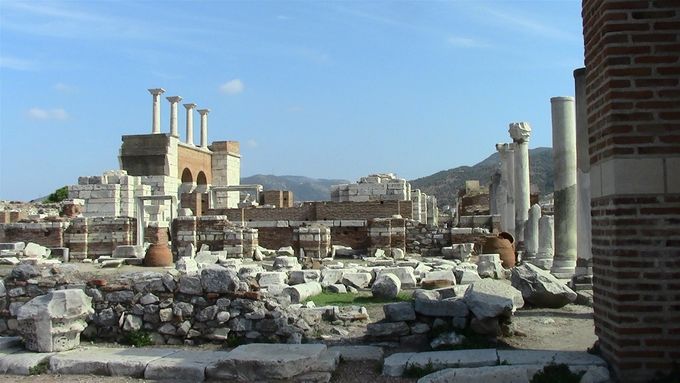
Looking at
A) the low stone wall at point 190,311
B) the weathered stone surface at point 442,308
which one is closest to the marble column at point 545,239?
the weathered stone surface at point 442,308

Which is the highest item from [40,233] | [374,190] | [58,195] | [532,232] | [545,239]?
[58,195]

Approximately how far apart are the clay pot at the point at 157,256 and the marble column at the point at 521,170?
11424mm

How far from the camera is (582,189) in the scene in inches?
483

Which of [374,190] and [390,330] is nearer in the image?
[390,330]

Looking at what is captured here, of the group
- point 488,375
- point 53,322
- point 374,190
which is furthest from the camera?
point 374,190

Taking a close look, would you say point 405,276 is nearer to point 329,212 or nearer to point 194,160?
point 329,212

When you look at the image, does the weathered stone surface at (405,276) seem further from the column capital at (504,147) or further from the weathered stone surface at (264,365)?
the column capital at (504,147)

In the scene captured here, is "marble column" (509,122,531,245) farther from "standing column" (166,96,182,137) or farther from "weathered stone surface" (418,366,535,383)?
"standing column" (166,96,182,137)

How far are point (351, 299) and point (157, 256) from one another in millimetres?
10128

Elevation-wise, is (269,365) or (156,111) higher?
(156,111)

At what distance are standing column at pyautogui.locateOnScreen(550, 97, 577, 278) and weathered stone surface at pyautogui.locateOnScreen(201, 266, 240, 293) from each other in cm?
838

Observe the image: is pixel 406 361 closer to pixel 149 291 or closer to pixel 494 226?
pixel 149 291

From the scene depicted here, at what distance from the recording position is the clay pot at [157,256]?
20.6 metres

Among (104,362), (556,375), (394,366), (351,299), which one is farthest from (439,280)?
(104,362)
